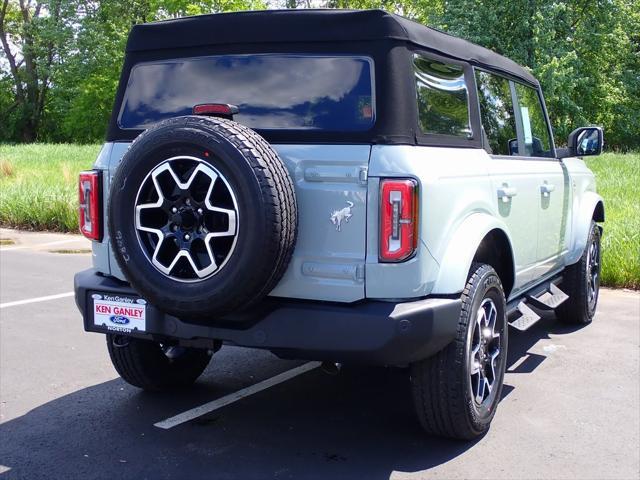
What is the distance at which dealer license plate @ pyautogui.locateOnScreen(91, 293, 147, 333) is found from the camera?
358 cm

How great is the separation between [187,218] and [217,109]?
0.58m

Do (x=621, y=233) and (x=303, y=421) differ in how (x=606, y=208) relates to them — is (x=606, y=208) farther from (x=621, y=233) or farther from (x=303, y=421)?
(x=303, y=421)

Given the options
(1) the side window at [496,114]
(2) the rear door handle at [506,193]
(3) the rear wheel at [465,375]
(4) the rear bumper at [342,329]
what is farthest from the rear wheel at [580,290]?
(4) the rear bumper at [342,329]

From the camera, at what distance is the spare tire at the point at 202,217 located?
3121mm

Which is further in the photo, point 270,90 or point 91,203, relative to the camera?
point 91,203

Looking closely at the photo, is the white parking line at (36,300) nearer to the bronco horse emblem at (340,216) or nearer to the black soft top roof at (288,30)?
the black soft top roof at (288,30)

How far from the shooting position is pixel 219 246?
129 inches

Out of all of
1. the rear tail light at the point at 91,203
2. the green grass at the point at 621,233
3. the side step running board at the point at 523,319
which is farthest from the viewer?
the green grass at the point at 621,233

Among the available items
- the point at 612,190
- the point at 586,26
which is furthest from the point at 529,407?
the point at 586,26

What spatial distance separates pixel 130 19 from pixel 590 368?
186ft

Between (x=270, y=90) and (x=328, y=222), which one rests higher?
(x=270, y=90)

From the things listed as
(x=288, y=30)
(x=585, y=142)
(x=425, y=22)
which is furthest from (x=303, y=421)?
(x=425, y=22)

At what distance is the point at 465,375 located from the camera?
3.53 metres

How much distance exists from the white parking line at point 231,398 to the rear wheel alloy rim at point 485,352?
144 centimetres
